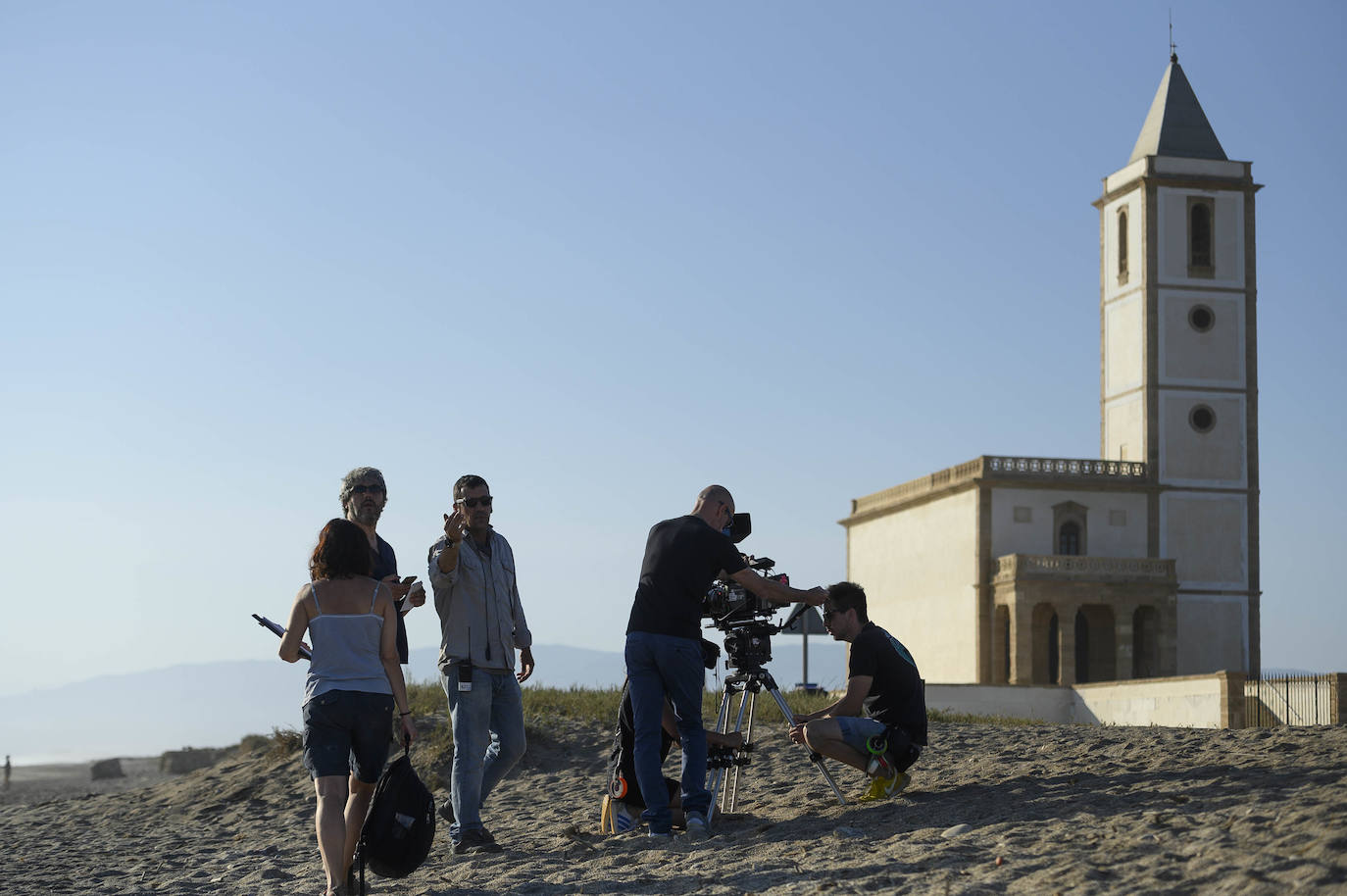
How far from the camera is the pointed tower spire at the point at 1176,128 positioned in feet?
165

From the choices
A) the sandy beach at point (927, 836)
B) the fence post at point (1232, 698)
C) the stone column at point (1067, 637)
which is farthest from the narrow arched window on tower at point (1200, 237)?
the sandy beach at point (927, 836)

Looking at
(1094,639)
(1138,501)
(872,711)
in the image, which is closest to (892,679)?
(872,711)

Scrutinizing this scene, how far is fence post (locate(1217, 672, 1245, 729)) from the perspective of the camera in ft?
87.9

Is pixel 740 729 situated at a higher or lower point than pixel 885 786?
higher

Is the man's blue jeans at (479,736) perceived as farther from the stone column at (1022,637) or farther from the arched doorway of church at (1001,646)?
the arched doorway of church at (1001,646)

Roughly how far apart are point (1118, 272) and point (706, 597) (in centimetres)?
4385

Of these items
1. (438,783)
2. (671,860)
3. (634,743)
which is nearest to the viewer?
(671,860)

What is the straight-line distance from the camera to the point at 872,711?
9508mm

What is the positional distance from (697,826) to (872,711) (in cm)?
135

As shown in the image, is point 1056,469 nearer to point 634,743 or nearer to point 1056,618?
point 1056,618

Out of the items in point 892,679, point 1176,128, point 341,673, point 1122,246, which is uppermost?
point 1176,128

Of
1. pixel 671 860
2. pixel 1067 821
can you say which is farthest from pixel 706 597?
pixel 1067 821

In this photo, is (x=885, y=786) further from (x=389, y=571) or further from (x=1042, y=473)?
(x=1042, y=473)

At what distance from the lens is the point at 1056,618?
4516 cm
